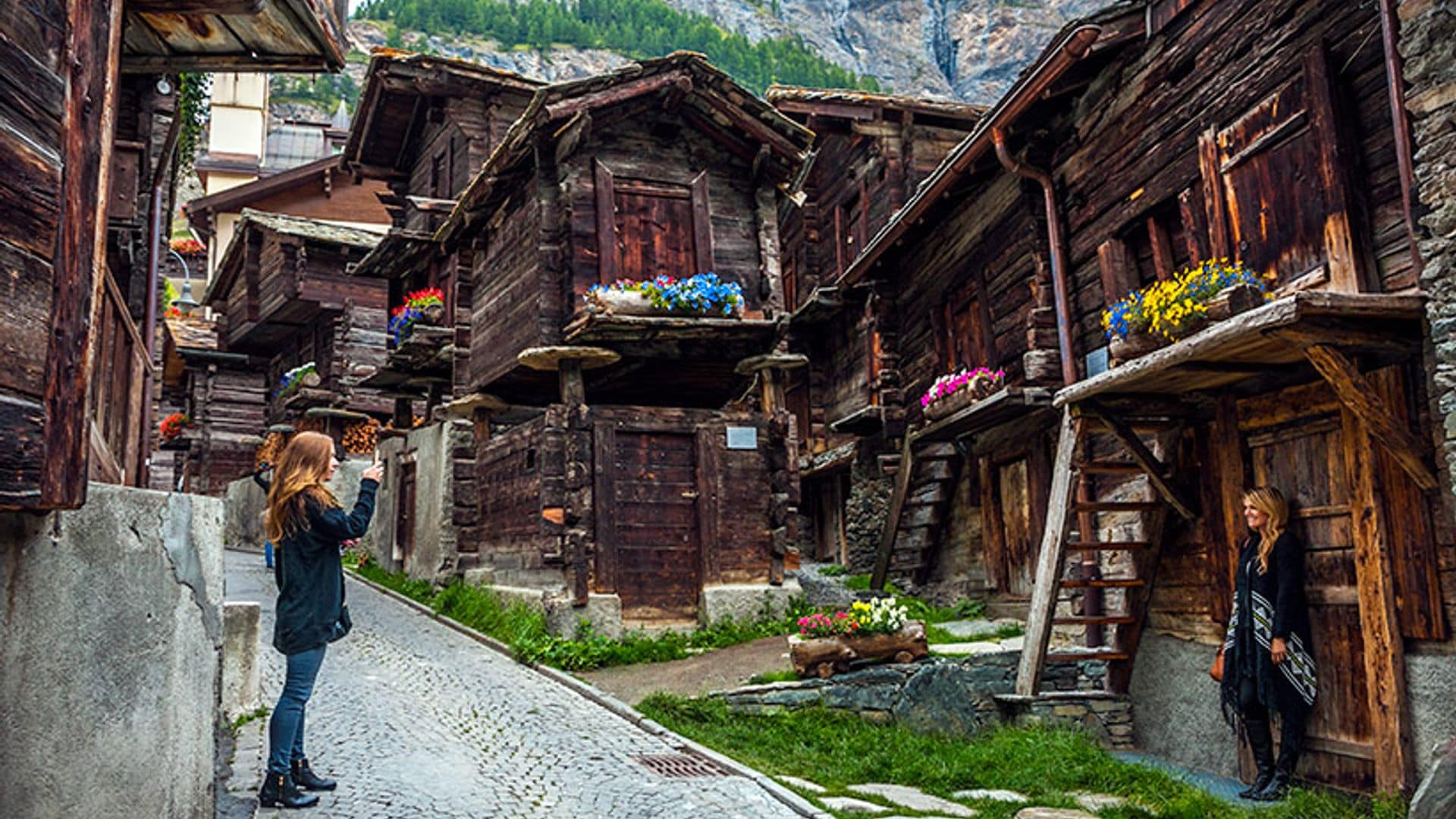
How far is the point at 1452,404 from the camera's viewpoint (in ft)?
20.8

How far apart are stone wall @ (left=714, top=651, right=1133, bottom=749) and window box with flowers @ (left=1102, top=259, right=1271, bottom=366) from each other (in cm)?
295

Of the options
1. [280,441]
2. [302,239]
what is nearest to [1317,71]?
[280,441]

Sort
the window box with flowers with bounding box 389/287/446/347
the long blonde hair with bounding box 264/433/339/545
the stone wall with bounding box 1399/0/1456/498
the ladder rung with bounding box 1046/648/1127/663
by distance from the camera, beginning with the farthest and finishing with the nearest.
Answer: the window box with flowers with bounding box 389/287/446/347 → the ladder rung with bounding box 1046/648/1127/663 → the stone wall with bounding box 1399/0/1456/498 → the long blonde hair with bounding box 264/433/339/545

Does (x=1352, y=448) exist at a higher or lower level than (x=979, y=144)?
lower

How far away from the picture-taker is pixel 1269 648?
25.0 ft

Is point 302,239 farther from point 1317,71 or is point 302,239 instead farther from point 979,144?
point 1317,71

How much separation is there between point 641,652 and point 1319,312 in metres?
7.77

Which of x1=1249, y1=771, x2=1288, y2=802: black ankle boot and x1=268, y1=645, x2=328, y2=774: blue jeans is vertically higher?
x1=268, y1=645, x2=328, y2=774: blue jeans

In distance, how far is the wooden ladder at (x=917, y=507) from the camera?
16.3 m

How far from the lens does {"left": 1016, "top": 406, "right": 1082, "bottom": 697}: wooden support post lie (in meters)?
9.10

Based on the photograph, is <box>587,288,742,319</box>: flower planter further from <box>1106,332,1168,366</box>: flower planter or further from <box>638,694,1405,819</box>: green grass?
<box>1106,332,1168,366</box>: flower planter

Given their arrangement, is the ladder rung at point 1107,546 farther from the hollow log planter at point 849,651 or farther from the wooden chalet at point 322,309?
the wooden chalet at point 322,309

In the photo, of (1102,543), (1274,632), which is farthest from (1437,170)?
(1102,543)

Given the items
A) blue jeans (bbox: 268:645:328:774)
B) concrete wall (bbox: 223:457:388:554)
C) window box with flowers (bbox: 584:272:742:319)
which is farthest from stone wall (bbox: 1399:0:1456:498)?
concrete wall (bbox: 223:457:388:554)
